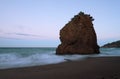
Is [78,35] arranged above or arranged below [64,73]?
above

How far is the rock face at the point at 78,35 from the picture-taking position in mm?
41500

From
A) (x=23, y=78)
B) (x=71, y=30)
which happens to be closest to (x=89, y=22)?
(x=71, y=30)

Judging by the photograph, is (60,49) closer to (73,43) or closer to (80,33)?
(73,43)

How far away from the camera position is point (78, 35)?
4259 centimetres

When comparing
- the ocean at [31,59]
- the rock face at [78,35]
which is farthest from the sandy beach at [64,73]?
the rock face at [78,35]

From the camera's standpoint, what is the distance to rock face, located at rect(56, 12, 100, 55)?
41.5m

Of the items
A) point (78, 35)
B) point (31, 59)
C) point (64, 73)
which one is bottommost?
point (64, 73)

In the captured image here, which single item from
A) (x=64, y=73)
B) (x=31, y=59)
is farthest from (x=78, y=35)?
(x=64, y=73)

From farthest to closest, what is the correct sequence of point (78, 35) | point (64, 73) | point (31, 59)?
point (78, 35), point (31, 59), point (64, 73)

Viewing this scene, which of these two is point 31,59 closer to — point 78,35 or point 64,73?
point 64,73

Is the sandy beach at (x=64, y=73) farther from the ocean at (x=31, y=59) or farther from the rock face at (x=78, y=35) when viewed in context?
the rock face at (x=78, y=35)

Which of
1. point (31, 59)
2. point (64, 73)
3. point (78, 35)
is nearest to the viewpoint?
point (64, 73)

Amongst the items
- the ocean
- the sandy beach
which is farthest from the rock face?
the sandy beach

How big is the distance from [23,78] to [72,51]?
33.2 meters
